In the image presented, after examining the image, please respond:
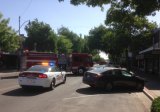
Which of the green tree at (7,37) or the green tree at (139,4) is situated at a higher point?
the green tree at (7,37)

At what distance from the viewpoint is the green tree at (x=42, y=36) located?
8150 cm

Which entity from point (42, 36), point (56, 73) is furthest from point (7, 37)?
point (56, 73)

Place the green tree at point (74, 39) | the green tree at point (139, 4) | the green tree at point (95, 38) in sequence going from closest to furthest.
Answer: the green tree at point (139, 4) → the green tree at point (95, 38) → the green tree at point (74, 39)

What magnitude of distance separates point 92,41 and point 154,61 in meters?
54.5

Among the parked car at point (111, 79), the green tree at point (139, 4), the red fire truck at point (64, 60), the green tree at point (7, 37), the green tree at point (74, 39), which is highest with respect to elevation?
the green tree at point (74, 39)

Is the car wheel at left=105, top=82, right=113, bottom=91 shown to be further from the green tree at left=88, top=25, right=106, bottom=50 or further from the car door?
the green tree at left=88, top=25, right=106, bottom=50

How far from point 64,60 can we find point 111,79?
28641 mm

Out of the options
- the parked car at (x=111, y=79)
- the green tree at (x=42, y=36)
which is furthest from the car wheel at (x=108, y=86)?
the green tree at (x=42, y=36)

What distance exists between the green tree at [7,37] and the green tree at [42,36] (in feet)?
81.3

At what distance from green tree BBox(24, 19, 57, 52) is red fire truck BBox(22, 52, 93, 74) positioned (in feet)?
105

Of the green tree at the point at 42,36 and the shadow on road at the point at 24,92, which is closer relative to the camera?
the shadow on road at the point at 24,92

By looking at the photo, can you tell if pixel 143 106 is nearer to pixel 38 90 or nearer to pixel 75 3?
pixel 75 3

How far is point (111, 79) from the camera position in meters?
21.6

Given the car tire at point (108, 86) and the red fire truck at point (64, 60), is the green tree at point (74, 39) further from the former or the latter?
the car tire at point (108, 86)
